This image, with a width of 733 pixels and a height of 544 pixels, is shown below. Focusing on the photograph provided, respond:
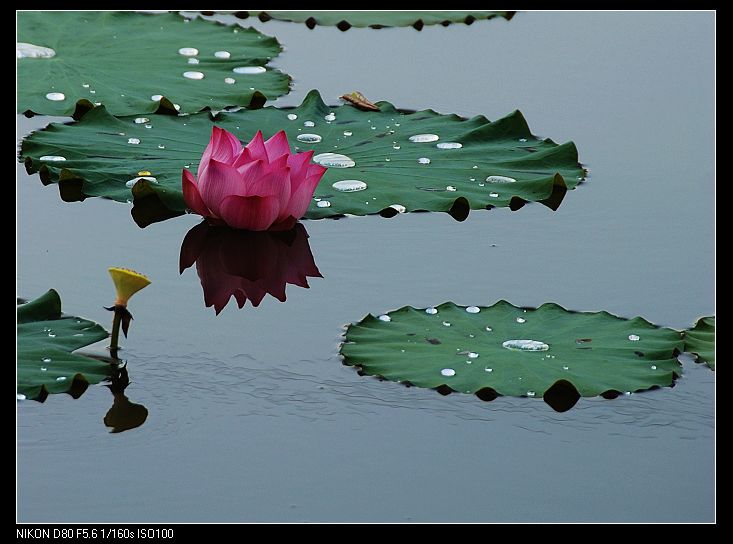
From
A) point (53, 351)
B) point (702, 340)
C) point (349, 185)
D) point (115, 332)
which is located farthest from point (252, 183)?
point (702, 340)

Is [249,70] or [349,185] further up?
[249,70]

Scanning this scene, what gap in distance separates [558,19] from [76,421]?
3.54 meters

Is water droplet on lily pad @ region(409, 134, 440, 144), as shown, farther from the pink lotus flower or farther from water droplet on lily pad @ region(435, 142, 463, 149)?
the pink lotus flower

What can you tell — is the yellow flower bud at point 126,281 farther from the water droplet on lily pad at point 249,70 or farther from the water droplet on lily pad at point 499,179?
the water droplet on lily pad at point 249,70

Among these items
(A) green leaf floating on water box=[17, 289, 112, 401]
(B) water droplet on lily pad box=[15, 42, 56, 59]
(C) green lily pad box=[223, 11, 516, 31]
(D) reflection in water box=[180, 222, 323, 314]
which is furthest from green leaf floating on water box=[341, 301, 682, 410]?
(C) green lily pad box=[223, 11, 516, 31]

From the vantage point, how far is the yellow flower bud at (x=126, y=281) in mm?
1976

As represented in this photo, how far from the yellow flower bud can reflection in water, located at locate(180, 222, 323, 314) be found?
1.05 feet

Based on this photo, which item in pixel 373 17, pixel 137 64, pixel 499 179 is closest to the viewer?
pixel 499 179

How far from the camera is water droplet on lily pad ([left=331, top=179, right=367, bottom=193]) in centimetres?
282

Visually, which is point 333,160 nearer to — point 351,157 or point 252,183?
point 351,157

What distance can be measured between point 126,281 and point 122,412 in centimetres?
22

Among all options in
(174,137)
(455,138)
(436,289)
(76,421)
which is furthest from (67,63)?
(76,421)

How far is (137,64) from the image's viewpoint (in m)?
3.76

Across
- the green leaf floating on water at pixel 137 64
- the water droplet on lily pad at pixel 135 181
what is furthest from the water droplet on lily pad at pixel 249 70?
the water droplet on lily pad at pixel 135 181
